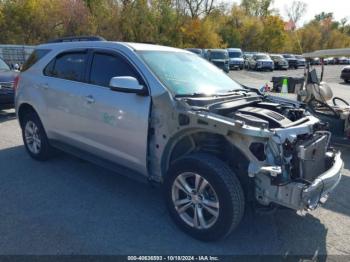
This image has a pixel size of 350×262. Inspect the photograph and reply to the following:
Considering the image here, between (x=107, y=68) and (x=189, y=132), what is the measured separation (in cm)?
146

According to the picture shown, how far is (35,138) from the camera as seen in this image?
17.0 feet

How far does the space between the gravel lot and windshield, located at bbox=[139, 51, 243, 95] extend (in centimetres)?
139

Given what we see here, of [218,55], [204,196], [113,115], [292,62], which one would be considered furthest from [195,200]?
[292,62]

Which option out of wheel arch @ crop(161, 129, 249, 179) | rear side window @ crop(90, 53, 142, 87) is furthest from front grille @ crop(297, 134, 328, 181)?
rear side window @ crop(90, 53, 142, 87)

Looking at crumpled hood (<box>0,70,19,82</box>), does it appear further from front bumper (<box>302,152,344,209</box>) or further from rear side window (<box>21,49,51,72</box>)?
front bumper (<box>302,152,344,209</box>)

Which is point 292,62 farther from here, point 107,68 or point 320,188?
point 320,188

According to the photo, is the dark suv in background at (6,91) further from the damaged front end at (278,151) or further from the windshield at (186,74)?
the damaged front end at (278,151)

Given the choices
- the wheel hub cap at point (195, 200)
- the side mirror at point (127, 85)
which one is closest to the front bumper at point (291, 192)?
the wheel hub cap at point (195, 200)

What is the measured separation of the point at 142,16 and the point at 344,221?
38.9 m

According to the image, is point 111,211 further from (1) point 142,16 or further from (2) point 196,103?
(1) point 142,16

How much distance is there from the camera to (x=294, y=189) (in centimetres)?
276

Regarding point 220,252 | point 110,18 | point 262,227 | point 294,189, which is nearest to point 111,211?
point 220,252

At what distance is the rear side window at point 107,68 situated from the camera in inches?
150

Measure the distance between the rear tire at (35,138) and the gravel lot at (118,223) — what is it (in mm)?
504
